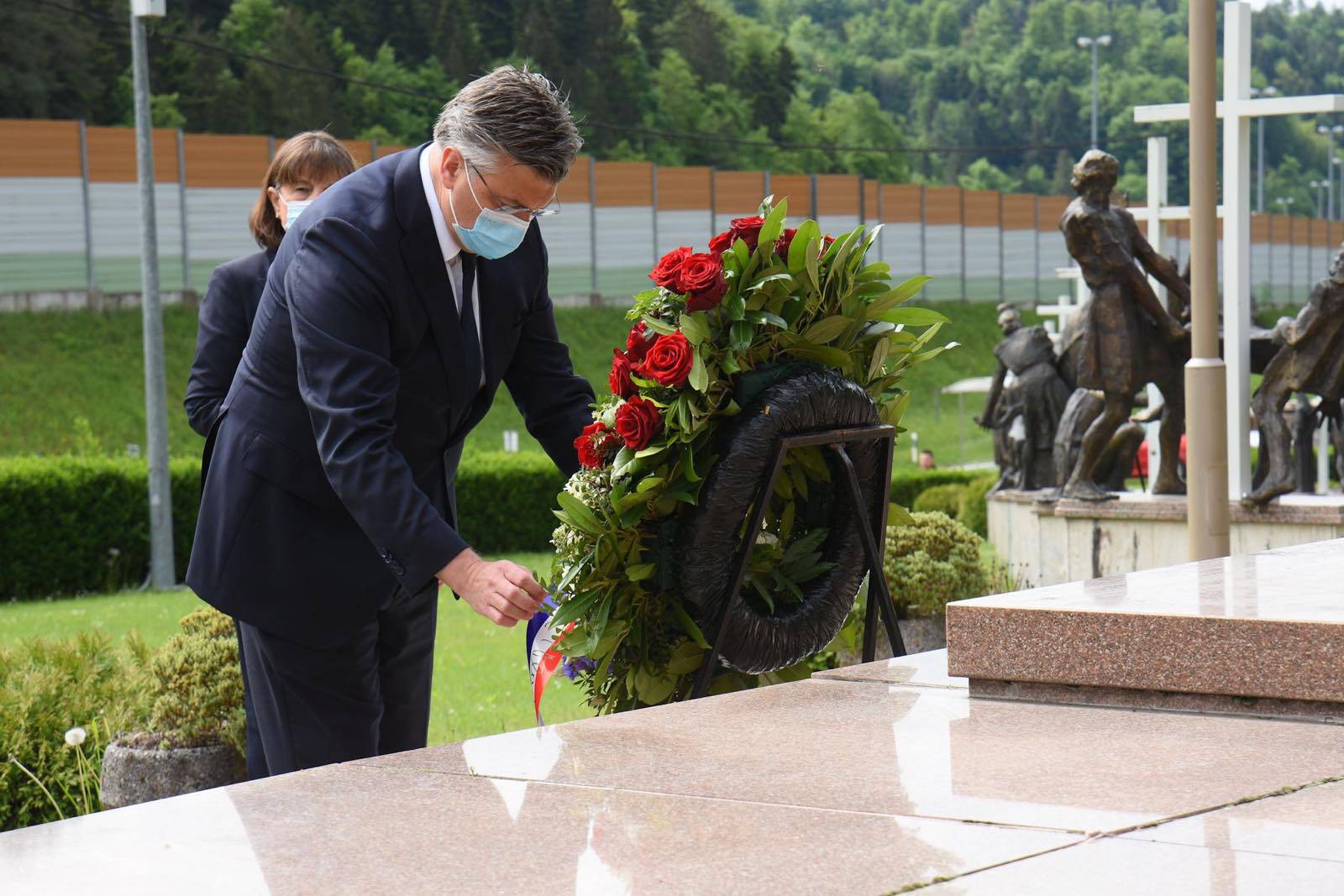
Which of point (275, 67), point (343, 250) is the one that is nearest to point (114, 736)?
point (343, 250)

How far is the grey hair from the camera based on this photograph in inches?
114

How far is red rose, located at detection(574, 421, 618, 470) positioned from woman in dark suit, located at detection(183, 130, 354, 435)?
91 centimetres

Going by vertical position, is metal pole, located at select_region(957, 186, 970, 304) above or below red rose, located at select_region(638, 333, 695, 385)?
above

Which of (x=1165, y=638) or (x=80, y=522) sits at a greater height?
(x=1165, y=638)

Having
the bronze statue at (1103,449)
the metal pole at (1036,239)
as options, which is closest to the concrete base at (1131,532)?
the bronze statue at (1103,449)

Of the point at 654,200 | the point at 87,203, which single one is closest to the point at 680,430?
the point at 87,203

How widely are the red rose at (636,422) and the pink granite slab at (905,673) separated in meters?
0.64

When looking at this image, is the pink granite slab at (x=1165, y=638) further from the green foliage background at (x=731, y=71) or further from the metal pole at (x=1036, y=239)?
the metal pole at (x=1036, y=239)

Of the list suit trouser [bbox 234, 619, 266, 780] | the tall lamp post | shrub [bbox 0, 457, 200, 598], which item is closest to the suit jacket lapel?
suit trouser [bbox 234, 619, 266, 780]

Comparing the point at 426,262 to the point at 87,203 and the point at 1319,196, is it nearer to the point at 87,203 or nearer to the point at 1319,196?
the point at 87,203

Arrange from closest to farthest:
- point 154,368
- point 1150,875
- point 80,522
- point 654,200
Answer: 1. point 1150,875
2. point 154,368
3. point 80,522
4. point 654,200

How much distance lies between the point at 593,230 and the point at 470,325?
35598 millimetres

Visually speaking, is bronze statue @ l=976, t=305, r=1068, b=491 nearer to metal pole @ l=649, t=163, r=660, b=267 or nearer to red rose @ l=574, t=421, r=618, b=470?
red rose @ l=574, t=421, r=618, b=470

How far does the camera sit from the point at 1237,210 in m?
11.5
